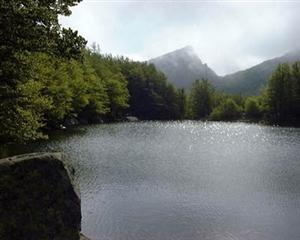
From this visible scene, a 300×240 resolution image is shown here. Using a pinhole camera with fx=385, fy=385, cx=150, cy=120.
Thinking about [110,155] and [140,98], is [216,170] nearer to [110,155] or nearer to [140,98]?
[110,155]

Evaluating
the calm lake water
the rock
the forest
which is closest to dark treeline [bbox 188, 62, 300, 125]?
the forest

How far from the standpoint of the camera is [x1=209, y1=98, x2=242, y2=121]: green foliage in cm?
14525

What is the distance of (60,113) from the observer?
69688mm

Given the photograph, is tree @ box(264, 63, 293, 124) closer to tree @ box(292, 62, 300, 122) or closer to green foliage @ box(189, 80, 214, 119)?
tree @ box(292, 62, 300, 122)

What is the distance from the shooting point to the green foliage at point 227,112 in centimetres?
14525

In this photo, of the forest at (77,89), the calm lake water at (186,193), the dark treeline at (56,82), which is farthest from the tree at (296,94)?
the calm lake water at (186,193)

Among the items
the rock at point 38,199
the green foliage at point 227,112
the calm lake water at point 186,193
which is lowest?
the calm lake water at point 186,193

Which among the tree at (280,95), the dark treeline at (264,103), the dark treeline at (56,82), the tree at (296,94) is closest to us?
the dark treeline at (56,82)

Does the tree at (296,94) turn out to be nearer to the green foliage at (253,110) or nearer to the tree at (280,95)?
the tree at (280,95)

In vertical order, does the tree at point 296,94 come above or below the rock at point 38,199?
above

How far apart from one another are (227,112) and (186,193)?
4721 inches

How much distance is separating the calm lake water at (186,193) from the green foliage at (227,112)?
93.1 metres

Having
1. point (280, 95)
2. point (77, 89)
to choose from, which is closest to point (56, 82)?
point (77, 89)

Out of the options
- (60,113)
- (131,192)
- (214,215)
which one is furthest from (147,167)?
(60,113)
